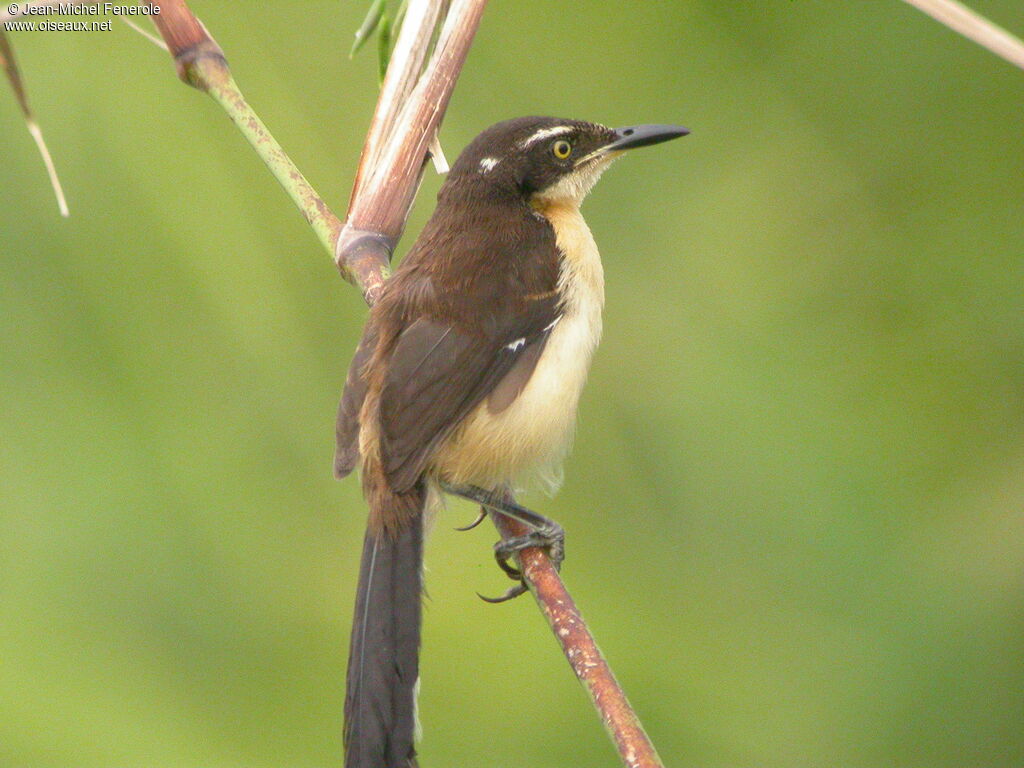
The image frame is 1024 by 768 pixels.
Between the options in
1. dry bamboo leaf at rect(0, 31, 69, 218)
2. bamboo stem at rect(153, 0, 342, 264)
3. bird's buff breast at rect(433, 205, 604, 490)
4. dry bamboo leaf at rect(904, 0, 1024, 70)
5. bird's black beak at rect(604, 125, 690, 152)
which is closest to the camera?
dry bamboo leaf at rect(904, 0, 1024, 70)

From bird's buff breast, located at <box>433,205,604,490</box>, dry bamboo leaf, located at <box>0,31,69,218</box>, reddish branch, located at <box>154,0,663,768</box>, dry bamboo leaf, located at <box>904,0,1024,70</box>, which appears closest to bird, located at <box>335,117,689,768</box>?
bird's buff breast, located at <box>433,205,604,490</box>

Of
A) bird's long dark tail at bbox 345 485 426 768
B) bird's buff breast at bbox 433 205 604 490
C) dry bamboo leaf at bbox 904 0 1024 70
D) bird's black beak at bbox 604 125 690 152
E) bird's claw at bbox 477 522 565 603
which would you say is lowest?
bird's long dark tail at bbox 345 485 426 768

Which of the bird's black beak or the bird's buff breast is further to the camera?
the bird's buff breast

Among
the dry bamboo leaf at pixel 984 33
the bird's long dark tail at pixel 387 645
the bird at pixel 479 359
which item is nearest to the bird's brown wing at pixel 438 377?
the bird at pixel 479 359

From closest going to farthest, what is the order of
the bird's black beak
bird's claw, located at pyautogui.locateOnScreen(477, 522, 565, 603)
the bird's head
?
bird's claw, located at pyautogui.locateOnScreen(477, 522, 565, 603) → the bird's black beak → the bird's head

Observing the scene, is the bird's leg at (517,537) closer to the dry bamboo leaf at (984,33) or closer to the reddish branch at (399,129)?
the reddish branch at (399,129)

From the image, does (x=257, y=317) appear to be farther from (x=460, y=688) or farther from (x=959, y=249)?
(x=959, y=249)

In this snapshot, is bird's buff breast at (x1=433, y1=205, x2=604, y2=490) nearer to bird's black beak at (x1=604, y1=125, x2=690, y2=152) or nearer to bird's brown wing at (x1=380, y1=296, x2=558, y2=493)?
bird's brown wing at (x1=380, y1=296, x2=558, y2=493)
